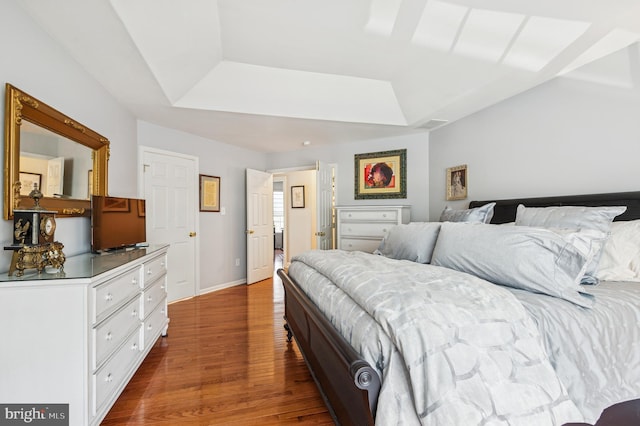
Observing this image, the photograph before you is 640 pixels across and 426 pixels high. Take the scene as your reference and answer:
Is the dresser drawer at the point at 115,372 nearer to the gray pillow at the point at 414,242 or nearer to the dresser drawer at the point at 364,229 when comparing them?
the gray pillow at the point at 414,242

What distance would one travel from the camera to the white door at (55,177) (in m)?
2.04

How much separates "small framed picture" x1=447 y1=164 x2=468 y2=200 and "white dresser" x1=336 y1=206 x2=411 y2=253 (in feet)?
2.02

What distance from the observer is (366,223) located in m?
4.27

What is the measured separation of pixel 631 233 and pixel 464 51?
6.08 ft

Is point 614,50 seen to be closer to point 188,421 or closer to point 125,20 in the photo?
point 125,20

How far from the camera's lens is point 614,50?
7.20 feet

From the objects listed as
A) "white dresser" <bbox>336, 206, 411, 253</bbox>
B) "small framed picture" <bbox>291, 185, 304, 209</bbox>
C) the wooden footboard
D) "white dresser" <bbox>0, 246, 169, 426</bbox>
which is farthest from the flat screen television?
"small framed picture" <bbox>291, 185, 304, 209</bbox>

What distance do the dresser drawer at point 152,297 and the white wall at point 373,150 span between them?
298cm

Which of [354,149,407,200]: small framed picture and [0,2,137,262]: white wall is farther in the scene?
[354,149,407,200]: small framed picture

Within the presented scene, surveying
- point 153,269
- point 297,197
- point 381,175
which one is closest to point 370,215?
point 381,175

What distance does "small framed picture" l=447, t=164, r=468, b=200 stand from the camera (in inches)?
143

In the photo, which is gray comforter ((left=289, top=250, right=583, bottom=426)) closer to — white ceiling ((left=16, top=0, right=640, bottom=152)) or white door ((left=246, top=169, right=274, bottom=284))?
white ceiling ((left=16, top=0, right=640, bottom=152))

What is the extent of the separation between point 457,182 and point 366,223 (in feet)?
4.20

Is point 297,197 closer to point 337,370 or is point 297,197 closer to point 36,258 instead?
point 36,258
